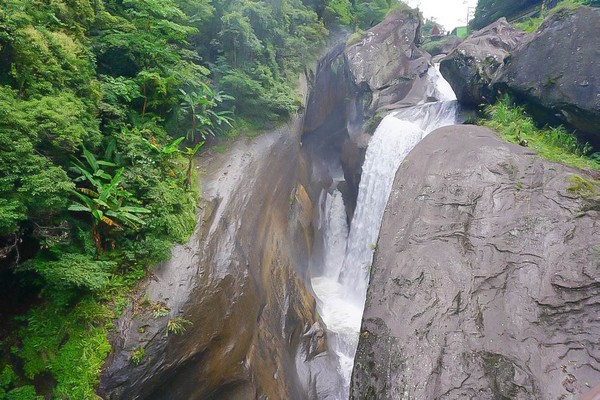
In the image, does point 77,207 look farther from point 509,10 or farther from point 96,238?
point 509,10

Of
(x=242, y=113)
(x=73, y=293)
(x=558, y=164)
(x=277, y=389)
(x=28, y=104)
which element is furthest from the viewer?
(x=242, y=113)

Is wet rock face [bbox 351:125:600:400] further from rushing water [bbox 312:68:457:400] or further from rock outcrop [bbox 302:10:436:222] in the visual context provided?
rock outcrop [bbox 302:10:436:222]

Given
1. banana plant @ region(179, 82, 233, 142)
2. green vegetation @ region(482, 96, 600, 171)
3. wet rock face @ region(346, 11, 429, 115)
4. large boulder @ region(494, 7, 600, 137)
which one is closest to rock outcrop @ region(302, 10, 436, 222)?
wet rock face @ region(346, 11, 429, 115)

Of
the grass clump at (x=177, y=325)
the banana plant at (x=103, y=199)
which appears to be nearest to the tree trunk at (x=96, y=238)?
the banana plant at (x=103, y=199)

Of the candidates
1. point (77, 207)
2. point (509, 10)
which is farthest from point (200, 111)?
point (509, 10)

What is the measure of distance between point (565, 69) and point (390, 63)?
950 centimetres

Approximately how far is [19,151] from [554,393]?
6.99m

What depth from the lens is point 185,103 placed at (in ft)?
25.5

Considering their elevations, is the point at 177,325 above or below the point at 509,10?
below

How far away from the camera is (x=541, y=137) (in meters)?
8.34

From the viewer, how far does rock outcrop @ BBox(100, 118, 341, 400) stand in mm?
4992

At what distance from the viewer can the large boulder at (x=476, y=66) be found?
11.5 meters

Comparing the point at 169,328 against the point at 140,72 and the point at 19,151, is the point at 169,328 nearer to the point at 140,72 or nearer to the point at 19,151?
the point at 19,151

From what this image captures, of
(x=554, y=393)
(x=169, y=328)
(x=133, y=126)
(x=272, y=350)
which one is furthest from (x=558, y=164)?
(x=133, y=126)
